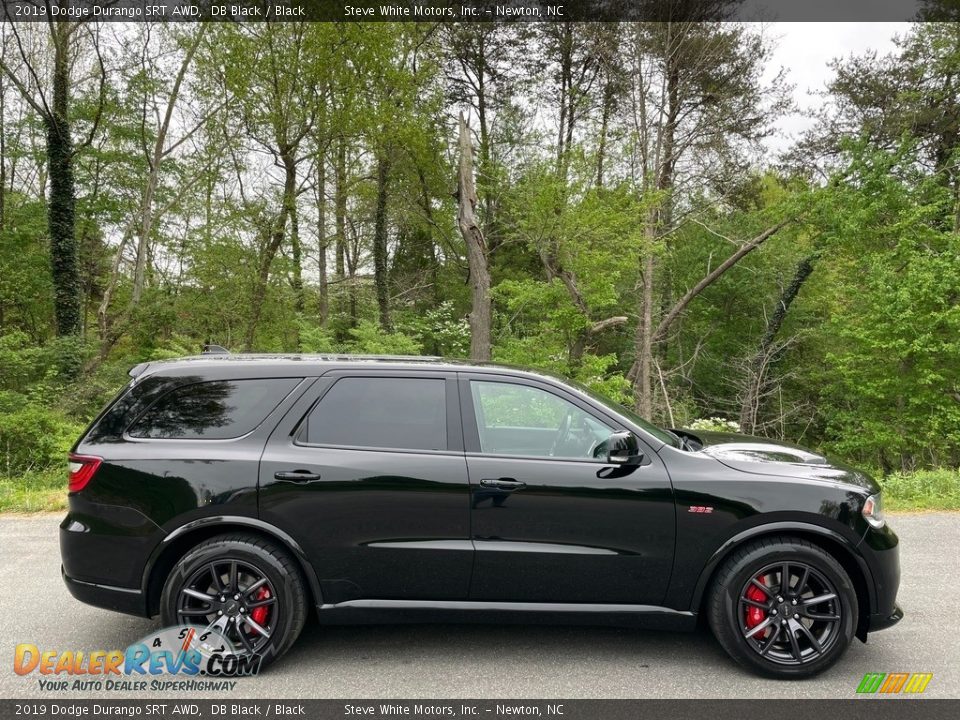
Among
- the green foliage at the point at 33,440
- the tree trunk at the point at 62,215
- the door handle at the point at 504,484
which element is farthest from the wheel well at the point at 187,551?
the tree trunk at the point at 62,215

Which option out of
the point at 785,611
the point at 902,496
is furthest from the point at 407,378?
the point at 902,496

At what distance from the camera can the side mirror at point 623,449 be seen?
3.35 m

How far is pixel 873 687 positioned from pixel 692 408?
18.0 meters

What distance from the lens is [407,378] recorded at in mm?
3672

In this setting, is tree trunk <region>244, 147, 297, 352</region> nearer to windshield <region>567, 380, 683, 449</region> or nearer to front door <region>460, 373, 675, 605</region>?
windshield <region>567, 380, 683, 449</region>

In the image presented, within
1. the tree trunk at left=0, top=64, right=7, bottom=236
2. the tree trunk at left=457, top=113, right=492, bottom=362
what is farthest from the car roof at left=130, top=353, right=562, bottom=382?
the tree trunk at left=0, top=64, right=7, bottom=236

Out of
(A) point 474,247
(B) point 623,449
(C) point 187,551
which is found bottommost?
(C) point 187,551

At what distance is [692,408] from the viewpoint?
2045cm

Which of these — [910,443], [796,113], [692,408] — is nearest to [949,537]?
[910,443]

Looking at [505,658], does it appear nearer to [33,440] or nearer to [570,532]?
[570,532]

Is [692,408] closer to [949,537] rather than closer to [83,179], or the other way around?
[949,537]

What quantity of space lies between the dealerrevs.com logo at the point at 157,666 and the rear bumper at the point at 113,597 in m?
0.20

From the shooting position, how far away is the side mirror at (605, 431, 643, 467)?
3348mm

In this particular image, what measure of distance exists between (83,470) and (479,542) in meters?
2.30
